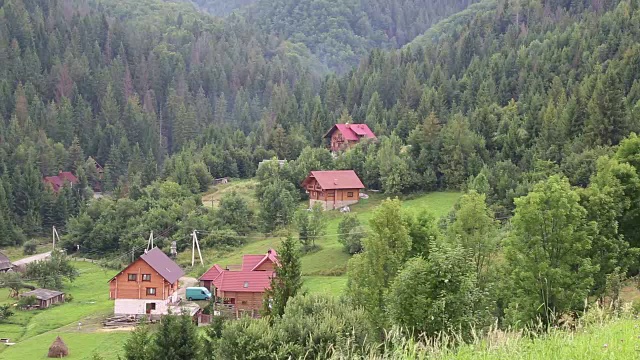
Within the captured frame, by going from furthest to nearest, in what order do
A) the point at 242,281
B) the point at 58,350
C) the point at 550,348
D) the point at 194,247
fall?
the point at 194,247
the point at 242,281
the point at 58,350
the point at 550,348

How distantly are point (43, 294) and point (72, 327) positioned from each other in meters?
10.7

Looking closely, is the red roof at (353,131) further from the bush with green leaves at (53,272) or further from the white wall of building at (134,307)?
the white wall of building at (134,307)

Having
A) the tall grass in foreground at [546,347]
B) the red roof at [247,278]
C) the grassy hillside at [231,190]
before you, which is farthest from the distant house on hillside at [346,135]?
the tall grass in foreground at [546,347]

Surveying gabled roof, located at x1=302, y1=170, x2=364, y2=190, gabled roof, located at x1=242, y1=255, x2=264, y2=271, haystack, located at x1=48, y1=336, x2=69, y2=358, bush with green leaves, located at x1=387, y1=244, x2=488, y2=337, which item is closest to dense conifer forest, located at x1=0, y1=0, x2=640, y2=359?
bush with green leaves, located at x1=387, y1=244, x2=488, y2=337

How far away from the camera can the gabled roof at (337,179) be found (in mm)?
71125

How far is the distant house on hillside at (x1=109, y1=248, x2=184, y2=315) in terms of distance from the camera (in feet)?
165

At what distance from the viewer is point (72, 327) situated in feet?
153

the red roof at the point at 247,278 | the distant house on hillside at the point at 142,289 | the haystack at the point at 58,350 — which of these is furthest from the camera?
the distant house on hillside at the point at 142,289

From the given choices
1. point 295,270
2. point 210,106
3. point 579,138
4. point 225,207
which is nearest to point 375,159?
point 225,207

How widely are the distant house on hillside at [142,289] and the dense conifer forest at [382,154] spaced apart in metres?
12.2

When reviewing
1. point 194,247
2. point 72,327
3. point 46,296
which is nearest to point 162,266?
point 72,327

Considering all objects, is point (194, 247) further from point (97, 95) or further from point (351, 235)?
point (97, 95)

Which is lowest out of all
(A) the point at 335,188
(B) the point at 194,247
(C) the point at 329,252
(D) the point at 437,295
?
(D) the point at 437,295

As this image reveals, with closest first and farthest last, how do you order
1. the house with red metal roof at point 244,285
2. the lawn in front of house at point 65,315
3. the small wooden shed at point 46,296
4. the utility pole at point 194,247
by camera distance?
the lawn in front of house at point 65,315 < the house with red metal roof at point 244,285 < the small wooden shed at point 46,296 < the utility pole at point 194,247
